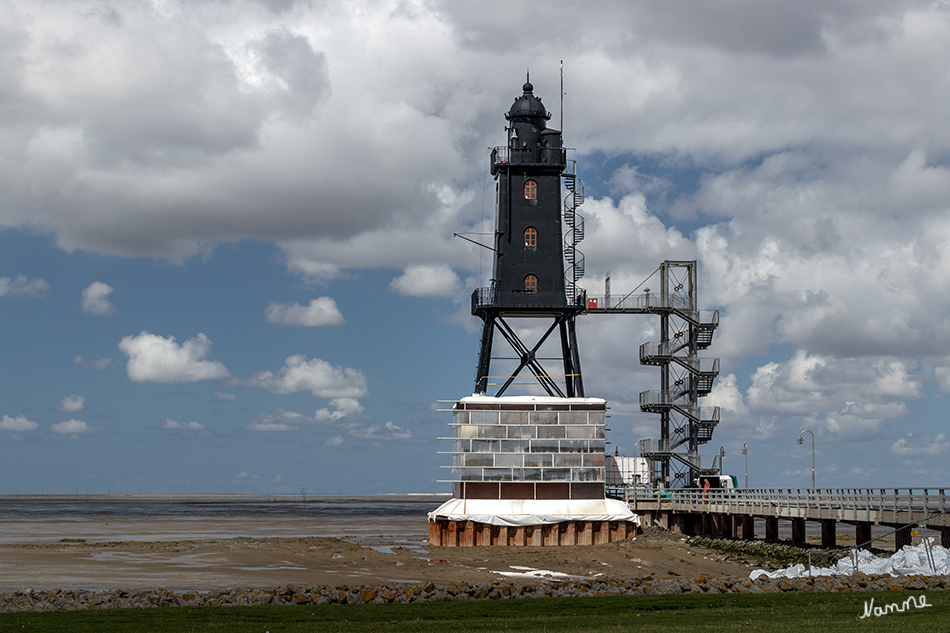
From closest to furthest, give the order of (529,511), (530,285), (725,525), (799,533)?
(799,533) < (529,511) < (725,525) < (530,285)

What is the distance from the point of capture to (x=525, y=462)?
46.4 m

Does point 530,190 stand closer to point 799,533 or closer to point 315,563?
point 799,533

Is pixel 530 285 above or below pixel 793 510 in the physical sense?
above

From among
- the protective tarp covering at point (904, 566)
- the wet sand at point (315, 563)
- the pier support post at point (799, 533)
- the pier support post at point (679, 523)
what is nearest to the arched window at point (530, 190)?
the wet sand at point (315, 563)

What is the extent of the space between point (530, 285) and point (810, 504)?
61.0 ft

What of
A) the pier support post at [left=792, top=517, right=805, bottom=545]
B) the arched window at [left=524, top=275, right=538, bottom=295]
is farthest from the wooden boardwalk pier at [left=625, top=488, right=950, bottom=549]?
the arched window at [left=524, top=275, right=538, bottom=295]

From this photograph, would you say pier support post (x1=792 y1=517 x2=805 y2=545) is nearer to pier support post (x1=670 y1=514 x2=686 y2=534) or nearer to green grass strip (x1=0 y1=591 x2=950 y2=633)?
pier support post (x1=670 y1=514 x2=686 y2=534)

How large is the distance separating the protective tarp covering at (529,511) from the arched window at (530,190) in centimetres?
1617

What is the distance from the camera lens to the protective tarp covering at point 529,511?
45.2 m

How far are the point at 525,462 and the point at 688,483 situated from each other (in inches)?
735

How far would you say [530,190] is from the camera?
175ft

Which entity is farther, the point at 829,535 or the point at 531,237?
the point at 531,237

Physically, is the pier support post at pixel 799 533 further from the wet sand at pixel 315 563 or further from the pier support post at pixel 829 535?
the wet sand at pixel 315 563

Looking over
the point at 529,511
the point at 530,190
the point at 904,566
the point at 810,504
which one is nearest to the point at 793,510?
the point at 810,504
